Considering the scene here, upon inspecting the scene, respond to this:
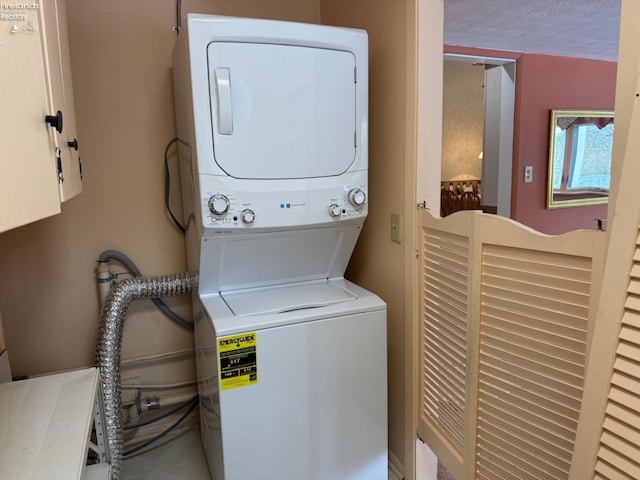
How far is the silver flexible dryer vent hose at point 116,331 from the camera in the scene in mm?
1738

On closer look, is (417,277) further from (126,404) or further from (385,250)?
(126,404)

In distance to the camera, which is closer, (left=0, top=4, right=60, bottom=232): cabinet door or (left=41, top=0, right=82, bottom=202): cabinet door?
(left=0, top=4, right=60, bottom=232): cabinet door

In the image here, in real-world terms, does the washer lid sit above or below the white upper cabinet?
below

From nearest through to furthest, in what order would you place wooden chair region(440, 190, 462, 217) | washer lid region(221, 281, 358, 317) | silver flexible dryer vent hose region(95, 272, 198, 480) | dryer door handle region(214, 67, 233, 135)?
1. dryer door handle region(214, 67, 233, 135)
2. washer lid region(221, 281, 358, 317)
3. silver flexible dryer vent hose region(95, 272, 198, 480)
4. wooden chair region(440, 190, 462, 217)

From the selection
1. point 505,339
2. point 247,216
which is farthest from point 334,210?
point 505,339

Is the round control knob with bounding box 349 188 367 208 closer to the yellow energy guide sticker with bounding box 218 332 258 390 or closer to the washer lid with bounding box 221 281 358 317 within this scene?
the washer lid with bounding box 221 281 358 317

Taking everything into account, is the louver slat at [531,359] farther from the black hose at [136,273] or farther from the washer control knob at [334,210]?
the black hose at [136,273]

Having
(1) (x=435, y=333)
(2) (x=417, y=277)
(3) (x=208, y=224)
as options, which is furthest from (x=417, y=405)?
(3) (x=208, y=224)

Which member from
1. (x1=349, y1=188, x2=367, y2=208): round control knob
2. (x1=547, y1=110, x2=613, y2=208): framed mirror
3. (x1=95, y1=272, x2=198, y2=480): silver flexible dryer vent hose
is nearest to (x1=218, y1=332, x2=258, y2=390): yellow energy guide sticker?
(x1=95, y1=272, x2=198, y2=480): silver flexible dryer vent hose

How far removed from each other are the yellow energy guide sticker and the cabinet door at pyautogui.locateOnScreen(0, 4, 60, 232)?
70 cm

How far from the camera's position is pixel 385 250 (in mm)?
1879

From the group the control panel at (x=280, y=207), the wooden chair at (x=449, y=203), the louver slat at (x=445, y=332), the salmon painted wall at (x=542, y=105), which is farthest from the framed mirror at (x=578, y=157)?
the control panel at (x=280, y=207)

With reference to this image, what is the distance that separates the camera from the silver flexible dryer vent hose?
174 cm

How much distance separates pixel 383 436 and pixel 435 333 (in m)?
0.49
